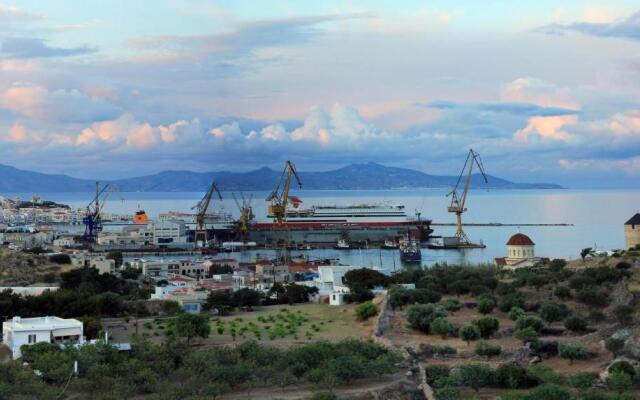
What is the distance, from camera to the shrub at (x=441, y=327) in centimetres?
2002

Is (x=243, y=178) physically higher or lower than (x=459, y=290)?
higher

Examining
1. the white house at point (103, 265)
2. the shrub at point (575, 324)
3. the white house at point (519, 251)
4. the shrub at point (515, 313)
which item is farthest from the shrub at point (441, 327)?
the white house at point (103, 265)

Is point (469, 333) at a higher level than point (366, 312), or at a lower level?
lower

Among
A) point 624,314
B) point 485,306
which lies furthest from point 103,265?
point 624,314

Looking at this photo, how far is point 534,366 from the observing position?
17203 millimetres

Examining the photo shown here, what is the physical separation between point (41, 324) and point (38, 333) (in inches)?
21.8

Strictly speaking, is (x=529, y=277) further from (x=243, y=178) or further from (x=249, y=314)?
(x=243, y=178)

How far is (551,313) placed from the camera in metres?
21.4

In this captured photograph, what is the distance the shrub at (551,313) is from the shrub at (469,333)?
2.71m

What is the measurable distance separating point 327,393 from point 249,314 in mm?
11030

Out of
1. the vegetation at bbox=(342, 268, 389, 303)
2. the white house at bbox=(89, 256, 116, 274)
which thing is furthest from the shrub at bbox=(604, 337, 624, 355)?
the white house at bbox=(89, 256, 116, 274)

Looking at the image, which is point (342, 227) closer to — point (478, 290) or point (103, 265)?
point (103, 265)

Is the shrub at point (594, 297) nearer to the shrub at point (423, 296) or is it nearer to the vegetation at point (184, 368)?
the shrub at point (423, 296)

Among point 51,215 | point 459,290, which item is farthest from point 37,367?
point 51,215
